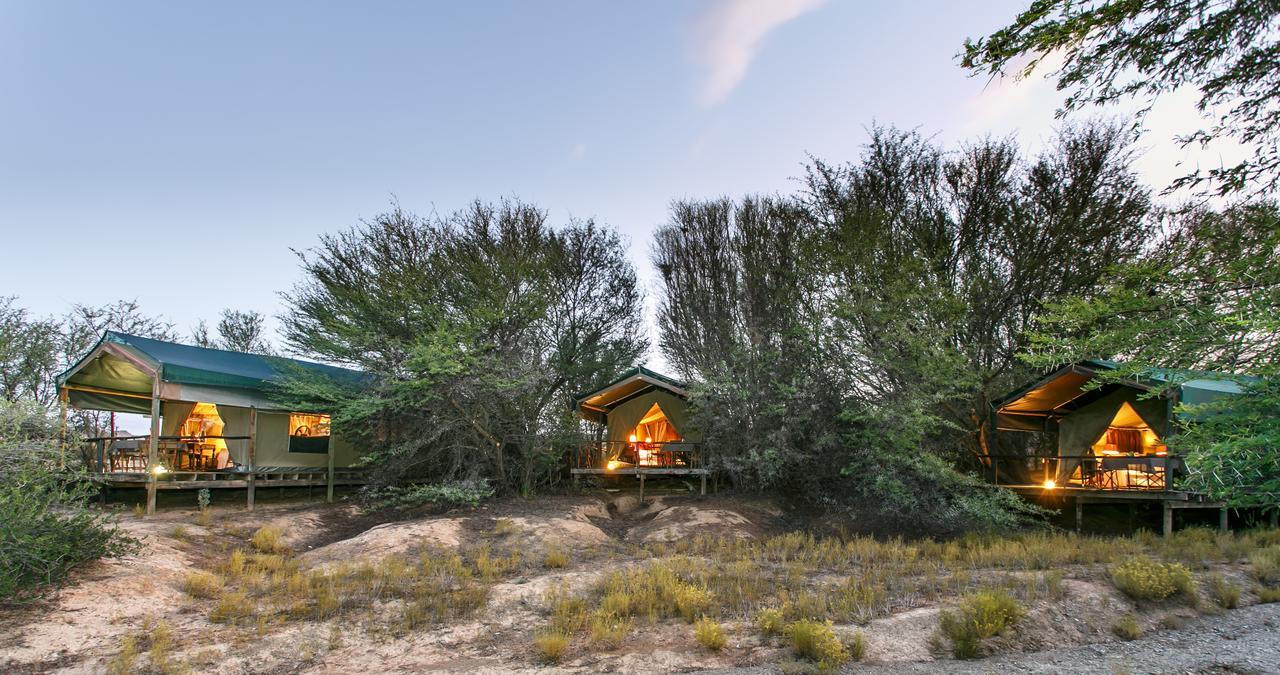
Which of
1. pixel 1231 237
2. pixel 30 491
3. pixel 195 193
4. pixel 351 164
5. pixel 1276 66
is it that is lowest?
pixel 30 491

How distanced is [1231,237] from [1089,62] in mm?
1630

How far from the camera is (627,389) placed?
18359 mm

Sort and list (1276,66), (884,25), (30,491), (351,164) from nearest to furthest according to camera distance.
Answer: (1276,66)
(30,491)
(884,25)
(351,164)

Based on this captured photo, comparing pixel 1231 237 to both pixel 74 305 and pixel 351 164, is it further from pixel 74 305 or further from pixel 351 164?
pixel 74 305

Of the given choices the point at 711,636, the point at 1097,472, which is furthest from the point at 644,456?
the point at 711,636

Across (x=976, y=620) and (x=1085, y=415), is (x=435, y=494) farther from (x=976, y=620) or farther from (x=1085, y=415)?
(x=1085, y=415)

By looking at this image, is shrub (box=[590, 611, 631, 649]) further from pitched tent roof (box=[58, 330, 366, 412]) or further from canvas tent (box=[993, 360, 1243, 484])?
canvas tent (box=[993, 360, 1243, 484])

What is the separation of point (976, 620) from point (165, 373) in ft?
48.8

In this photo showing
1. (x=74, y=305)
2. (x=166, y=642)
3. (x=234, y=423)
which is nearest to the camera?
(x=166, y=642)

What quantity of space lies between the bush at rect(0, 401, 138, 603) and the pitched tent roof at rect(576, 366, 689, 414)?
416 inches

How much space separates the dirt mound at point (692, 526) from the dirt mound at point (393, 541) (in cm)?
329

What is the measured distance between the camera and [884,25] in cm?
1027

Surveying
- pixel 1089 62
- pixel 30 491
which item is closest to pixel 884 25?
pixel 1089 62

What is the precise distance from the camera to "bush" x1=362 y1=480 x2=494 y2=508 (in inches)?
528
